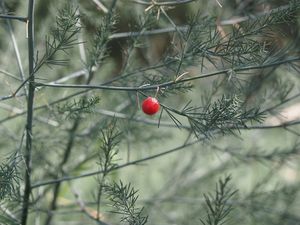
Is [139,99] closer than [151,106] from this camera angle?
No

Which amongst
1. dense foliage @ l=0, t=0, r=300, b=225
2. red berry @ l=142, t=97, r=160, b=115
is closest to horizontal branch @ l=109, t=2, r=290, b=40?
dense foliage @ l=0, t=0, r=300, b=225

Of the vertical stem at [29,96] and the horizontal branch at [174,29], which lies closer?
the vertical stem at [29,96]

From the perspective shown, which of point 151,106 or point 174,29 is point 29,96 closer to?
point 151,106

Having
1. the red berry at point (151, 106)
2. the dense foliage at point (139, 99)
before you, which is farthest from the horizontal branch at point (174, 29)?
the red berry at point (151, 106)

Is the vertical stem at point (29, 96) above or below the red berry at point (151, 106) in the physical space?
above

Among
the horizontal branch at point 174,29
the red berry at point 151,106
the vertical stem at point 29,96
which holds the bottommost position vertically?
the red berry at point 151,106

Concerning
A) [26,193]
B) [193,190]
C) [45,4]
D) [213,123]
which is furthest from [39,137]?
[193,190]

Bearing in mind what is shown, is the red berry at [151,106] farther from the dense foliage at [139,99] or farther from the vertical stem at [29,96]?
the vertical stem at [29,96]

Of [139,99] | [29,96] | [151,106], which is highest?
[139,99]

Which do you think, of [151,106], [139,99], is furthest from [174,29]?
[151,106]

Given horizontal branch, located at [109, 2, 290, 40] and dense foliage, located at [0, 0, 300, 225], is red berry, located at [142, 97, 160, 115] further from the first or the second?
horizontal branch, located at [109, 2, 290, 40]

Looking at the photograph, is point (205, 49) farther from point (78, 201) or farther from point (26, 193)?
point (78, 201)
